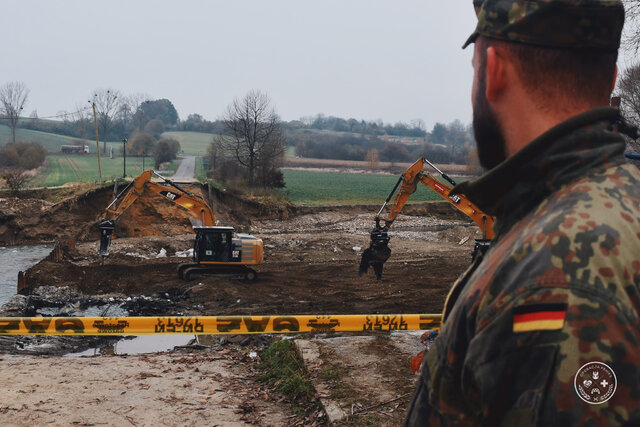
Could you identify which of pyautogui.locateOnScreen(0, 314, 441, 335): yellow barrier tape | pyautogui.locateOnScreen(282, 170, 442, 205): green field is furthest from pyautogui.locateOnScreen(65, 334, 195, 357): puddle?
pyautogui.locateOnScreen(282, 170, 442, 205): green field

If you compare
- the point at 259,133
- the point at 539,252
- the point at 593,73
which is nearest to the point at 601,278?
the point at 539,252

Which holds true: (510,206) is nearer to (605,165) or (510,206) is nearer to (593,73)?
(605,165)

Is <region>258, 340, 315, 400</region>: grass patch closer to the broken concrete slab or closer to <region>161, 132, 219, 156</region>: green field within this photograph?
the broken concrete slab

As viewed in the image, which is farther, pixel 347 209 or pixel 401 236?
pixel 347 209

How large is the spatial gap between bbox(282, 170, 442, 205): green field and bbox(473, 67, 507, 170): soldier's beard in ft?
143

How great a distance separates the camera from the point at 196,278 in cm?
2027

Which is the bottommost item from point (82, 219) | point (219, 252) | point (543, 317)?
point (82, 219)

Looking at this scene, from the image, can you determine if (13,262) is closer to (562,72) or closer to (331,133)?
(562,72)

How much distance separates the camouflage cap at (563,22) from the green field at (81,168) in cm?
5457

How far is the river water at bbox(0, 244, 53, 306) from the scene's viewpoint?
19.6 metres

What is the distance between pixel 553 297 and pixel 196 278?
19.6 m

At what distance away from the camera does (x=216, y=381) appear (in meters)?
8.93

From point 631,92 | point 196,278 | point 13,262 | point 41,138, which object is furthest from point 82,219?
point 41,138

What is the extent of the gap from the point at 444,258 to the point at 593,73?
77.0ft
